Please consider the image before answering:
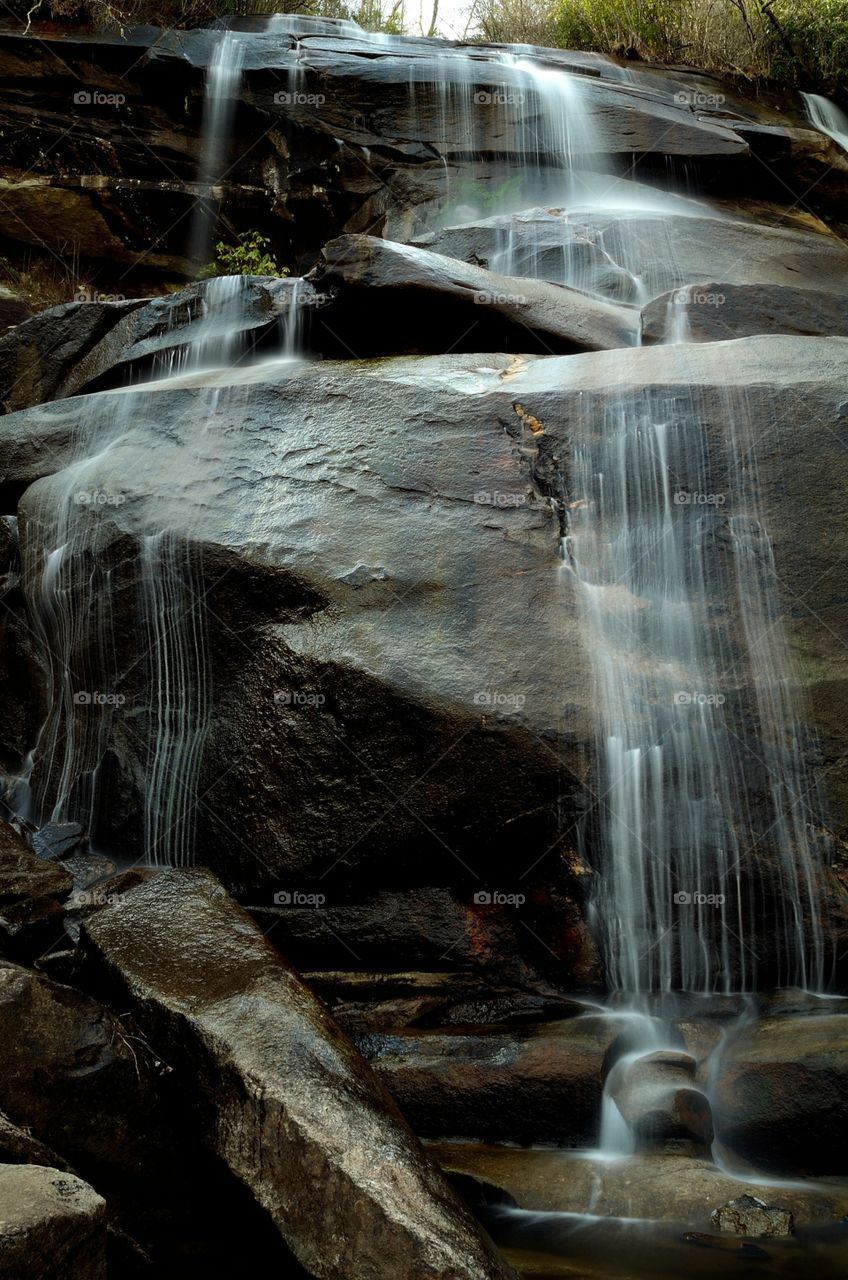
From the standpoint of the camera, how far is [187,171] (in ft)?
38.4

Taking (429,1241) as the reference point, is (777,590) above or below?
above

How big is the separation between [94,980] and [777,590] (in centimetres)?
382

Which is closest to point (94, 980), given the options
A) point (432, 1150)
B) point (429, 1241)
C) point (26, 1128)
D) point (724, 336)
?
point (26, 1128)

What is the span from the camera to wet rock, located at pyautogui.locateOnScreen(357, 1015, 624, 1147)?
441cm

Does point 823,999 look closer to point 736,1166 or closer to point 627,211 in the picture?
point 736,1166

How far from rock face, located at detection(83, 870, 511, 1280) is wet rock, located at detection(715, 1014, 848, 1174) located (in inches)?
60.3

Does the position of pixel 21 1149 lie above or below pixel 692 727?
below
